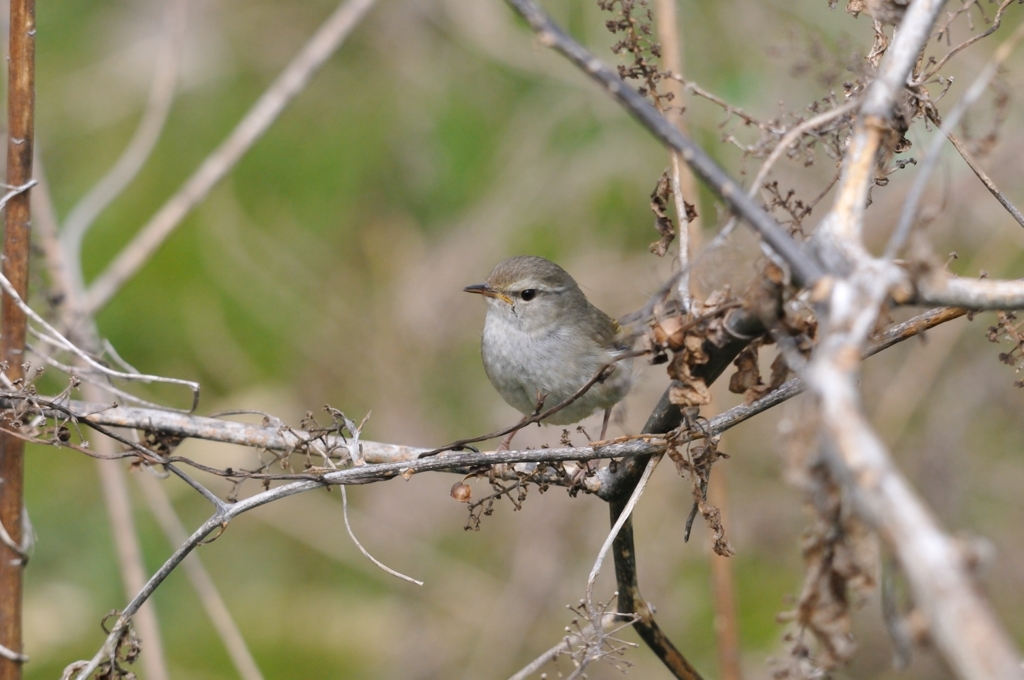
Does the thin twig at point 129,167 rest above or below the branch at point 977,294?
above

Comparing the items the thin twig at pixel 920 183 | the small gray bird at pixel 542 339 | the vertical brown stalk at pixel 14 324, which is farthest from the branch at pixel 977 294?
the small gray bird at pixel 542 339

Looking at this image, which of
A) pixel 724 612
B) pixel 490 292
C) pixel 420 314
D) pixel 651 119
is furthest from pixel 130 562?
pixel 420 314

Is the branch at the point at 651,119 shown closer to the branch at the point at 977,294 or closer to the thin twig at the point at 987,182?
the branch at the point at 977,294

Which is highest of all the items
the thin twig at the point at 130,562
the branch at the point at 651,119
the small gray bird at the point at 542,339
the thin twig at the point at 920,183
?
the small gray bird at the point at 542,339

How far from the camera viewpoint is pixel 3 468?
1.87 meters

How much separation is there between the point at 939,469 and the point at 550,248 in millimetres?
2402

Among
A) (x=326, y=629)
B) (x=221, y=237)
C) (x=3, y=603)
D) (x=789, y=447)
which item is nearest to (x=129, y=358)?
(x=221, y=237)

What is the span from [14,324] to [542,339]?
6.55ft

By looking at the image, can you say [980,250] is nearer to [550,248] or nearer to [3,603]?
[550,248]

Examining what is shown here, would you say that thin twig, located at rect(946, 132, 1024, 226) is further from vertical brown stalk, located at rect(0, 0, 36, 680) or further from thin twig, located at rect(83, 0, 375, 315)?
thin twig, located at rect(83, 0, 375, 315)

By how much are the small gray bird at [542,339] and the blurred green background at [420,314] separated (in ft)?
3.54

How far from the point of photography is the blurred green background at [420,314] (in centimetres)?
462

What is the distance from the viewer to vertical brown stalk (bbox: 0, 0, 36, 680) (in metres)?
1.83

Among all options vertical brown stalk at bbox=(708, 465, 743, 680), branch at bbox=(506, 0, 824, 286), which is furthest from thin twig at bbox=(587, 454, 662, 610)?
vertical brown stalk at bbox=(708, 465, 743, 680)
